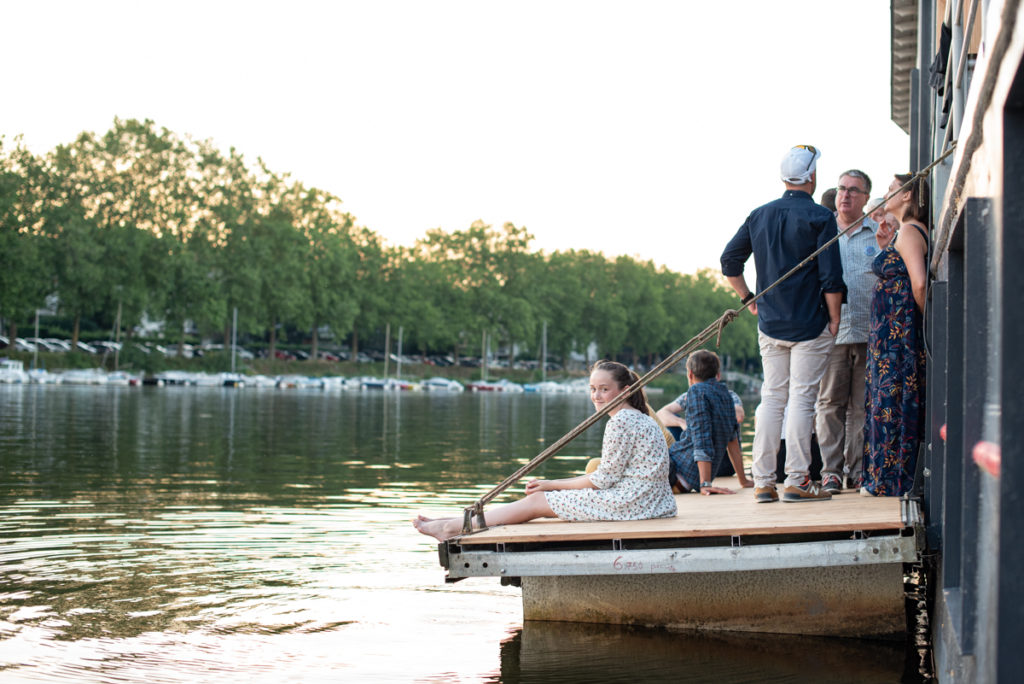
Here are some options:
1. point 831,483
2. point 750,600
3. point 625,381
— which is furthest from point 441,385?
point 750,600

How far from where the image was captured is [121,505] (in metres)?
12.8

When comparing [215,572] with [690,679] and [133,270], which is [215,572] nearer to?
[690,679]

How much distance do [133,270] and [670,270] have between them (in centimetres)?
7387

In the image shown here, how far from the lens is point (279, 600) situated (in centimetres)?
765

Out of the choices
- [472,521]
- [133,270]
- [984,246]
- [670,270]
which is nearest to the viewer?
[984,246]

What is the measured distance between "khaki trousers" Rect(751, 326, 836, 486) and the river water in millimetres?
1159

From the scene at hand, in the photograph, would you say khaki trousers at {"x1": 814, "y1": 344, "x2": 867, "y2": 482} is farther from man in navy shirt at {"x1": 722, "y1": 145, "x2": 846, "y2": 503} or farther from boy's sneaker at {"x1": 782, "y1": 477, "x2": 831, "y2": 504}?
boy's sneaker at {"x1": 782, "y1": 477, "x2": 831, "y2": 504}

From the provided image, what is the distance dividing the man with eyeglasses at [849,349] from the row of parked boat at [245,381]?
64934 mm

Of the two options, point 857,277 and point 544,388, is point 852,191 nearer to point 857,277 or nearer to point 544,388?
point 857,277

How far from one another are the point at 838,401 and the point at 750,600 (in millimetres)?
1646

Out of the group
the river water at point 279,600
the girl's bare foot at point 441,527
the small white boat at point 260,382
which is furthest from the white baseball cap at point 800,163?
the small white boat at point 260,382

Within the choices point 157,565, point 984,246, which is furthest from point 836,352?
point 157,565

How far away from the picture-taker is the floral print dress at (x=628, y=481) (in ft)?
21.4

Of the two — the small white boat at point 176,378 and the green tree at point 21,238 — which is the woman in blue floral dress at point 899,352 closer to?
the green tree at point 21,238
